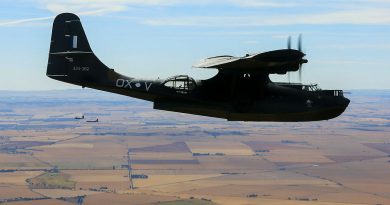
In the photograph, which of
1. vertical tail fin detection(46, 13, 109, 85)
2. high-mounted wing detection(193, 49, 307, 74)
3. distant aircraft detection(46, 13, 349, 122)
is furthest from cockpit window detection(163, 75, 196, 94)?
vertical tail fin detection(46, 13, 109, 85)

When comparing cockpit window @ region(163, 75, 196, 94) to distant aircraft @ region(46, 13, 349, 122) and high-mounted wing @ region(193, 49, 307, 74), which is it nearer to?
distant aircraft @ region(46, 13, 349, 122)

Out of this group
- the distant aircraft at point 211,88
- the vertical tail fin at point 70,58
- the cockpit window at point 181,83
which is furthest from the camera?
the vertical tail fin at point 70,58

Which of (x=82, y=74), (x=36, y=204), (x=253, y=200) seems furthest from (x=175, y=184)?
(x=82, y=74)

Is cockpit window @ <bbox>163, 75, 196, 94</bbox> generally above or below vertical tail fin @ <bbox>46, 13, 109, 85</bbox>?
below

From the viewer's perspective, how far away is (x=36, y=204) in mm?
157625

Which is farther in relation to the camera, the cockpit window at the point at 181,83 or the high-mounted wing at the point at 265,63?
the cockpit window at the point at 181,83

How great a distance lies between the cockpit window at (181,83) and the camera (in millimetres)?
47844

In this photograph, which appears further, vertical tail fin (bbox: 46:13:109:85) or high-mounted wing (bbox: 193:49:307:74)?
vertical tail fin (bbox: 46:13:109:85)

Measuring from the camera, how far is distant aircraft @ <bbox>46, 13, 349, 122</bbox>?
46.8 metres

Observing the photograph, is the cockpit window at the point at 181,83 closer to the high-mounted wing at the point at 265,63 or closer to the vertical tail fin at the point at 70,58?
the high-mounted wing at the point at 265,63

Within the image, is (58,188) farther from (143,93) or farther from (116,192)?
(143,93)

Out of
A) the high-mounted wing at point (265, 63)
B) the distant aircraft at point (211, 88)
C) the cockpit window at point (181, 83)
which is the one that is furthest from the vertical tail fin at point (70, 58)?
the high-mounted wing at point (265, 63)

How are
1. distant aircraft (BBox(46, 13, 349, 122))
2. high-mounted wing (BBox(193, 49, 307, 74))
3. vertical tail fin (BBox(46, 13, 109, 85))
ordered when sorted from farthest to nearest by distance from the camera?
1. vertical tail fin (BBox(46, 13, 109, 85))
2. distant aircraft (BBox(46, 13, 349, 122))
3. high-mounted wing (BBox(193, 49, 307, 74))

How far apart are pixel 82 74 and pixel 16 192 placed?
450ft
